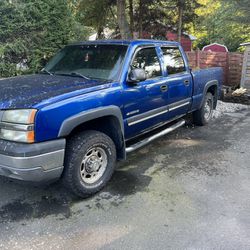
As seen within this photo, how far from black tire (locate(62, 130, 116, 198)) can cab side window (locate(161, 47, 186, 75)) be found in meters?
2.06

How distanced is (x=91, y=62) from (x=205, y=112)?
3.61m

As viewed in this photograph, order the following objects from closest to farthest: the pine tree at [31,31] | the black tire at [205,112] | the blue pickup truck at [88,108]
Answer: the blue pickup truck at [88,108]
the pine tree at [31,31]
the black tire at [205,112]

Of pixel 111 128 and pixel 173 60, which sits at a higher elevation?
pixel 173 60

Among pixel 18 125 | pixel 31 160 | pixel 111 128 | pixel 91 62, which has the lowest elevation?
pixel 31 160

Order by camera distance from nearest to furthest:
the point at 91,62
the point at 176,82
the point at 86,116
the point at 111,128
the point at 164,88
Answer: the point at 86,116, the point at 111,128, the point at 91,62, the point at 164,88, the point at 176,82

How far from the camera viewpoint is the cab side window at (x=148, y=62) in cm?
459

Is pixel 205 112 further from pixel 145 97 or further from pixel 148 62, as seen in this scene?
pixel 145 97

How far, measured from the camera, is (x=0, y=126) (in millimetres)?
3195

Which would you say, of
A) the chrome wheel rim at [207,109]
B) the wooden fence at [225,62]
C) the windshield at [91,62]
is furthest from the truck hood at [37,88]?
the wooden fence at [225,62]

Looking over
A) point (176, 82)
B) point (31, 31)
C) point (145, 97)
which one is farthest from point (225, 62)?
point (145, 97)

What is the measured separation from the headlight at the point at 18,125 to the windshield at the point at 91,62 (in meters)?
1.37

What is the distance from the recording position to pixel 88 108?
3.54 m

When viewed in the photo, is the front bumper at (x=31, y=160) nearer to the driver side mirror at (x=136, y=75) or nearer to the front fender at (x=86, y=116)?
the front fender at (x=86, y=116)

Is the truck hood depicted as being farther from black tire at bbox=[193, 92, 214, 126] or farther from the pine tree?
black tire at bbox=[193, 92, 214, 126]
